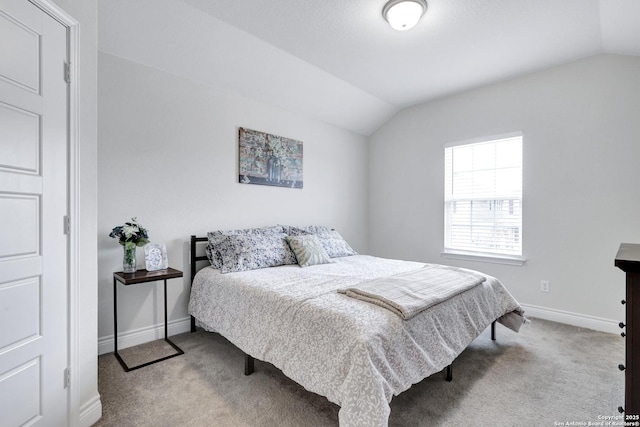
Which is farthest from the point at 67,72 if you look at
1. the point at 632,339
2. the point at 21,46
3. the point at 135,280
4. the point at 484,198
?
the point at 484,198

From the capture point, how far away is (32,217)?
1352mm

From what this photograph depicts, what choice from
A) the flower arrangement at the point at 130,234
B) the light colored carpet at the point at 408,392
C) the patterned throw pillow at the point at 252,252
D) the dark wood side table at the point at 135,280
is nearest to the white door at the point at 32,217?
the light colored carpet at the point at 408,392

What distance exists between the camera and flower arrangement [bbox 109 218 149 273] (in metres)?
2.32

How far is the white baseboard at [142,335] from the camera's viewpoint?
7.90 ft

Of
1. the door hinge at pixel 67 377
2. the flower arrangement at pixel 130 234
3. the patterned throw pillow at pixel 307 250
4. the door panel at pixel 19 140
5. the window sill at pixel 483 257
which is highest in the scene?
the door panel at pixel 19 140

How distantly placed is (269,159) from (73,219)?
2215 mm

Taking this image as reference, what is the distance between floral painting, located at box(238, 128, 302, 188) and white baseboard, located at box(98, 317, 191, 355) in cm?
157

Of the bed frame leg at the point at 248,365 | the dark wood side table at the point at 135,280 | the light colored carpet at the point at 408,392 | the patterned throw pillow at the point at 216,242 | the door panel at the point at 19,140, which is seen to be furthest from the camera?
the patterned throw pillow at the point at 216,242

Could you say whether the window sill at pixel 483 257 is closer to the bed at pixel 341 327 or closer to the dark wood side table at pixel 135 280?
the bed at pixel 341 327

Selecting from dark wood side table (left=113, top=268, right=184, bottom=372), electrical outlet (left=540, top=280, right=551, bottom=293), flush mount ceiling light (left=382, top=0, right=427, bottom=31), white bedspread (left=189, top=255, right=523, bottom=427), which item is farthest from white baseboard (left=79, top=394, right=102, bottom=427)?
electrical outlet (left=540, top=280, right=551, bottom=293)

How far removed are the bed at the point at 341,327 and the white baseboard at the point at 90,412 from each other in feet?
2.66

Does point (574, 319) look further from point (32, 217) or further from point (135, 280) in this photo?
point (32, 217)

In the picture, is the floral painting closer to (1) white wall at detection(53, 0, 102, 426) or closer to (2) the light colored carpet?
(1) white wall at detection(53, 0, 102, 426)

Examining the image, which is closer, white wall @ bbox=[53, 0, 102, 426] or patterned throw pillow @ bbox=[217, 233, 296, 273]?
white wall @ bbox=[53, 0, 102, 426]
